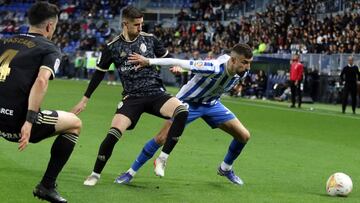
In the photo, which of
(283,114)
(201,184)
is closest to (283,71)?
(283,114)

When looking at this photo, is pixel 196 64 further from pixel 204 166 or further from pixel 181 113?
pixel 204 166

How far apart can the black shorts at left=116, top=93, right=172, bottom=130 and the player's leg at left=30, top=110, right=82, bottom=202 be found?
185 centimetres

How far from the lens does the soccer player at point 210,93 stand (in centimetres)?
967

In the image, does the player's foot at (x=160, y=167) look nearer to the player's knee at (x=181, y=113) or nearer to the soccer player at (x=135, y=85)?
the soccer player at (x=135, y=85)

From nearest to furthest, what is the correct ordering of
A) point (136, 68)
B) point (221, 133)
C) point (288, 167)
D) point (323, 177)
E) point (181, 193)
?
point (181, 193) < point (136, 68) < point (323, 177) < point (288, 167) < point (221, 133)

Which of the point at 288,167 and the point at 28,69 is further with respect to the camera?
the point at 288,167

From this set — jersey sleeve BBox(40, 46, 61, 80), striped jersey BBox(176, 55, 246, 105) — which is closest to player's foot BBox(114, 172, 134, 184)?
striped jersey BBox(176, 55, 246, 105)

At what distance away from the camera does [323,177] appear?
11.1 m

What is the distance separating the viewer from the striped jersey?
978cm

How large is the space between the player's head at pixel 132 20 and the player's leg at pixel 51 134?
225cm

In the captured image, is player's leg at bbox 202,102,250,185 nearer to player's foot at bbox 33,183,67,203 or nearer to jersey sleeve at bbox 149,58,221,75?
jersey sleeve at bbox 149,58,221,75

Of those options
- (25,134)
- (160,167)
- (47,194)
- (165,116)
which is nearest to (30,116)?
(25,134)

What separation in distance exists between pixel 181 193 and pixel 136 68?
1.74m

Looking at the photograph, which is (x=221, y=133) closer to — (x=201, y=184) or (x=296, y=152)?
(x=296, y=152)
